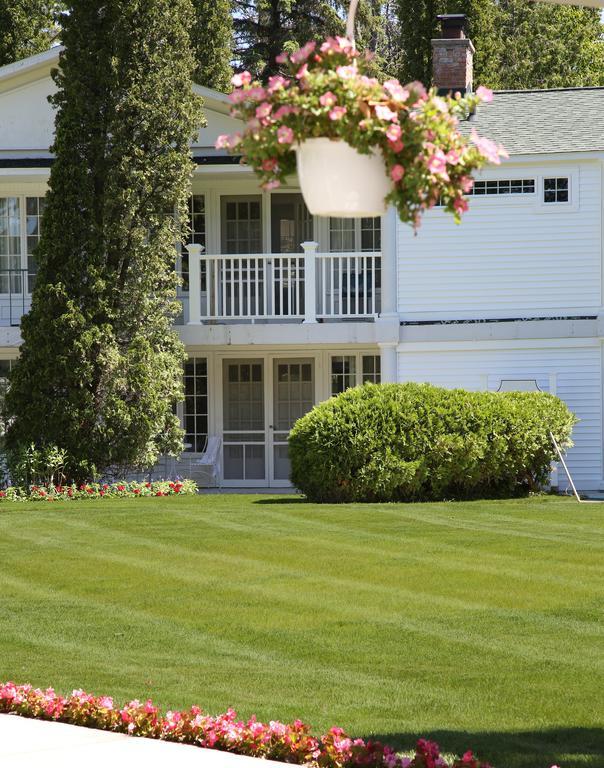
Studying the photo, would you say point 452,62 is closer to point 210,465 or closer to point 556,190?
point 556,190

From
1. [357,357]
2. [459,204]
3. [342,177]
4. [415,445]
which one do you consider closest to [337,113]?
[342,177]

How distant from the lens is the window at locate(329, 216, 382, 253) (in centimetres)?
2220

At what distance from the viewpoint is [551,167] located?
20.0 meters

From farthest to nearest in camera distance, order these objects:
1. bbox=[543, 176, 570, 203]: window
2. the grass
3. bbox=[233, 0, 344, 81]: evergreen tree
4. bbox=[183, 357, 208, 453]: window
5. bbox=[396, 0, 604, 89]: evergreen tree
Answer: bbox=[396, 0, 604, 89]: evergreen tree → bbox=[233, 0, 344, 81]: evergreen tree → bbox=[183, 357, 208, 453]: window → bbox=[543, 176, 570, 203]: window → the grass

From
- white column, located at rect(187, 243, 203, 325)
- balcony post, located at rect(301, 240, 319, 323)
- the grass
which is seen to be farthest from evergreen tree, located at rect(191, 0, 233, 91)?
the grass

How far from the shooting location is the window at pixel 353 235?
22.2 m

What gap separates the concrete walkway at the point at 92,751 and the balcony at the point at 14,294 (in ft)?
47.0

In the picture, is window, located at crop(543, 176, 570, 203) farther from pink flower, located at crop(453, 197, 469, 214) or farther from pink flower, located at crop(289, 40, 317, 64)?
pink flower, located at crop(289, 40, 317, 64)

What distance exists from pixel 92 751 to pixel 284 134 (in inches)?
142

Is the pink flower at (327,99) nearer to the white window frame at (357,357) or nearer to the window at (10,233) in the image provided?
the white window frame at (357,357)

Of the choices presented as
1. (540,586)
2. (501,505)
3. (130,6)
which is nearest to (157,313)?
(130,6)

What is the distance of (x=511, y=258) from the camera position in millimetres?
20141

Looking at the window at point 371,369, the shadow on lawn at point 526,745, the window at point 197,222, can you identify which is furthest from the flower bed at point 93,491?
the shadow on lawn at point 526,745

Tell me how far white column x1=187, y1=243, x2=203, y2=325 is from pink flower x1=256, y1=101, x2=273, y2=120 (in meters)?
15.6
